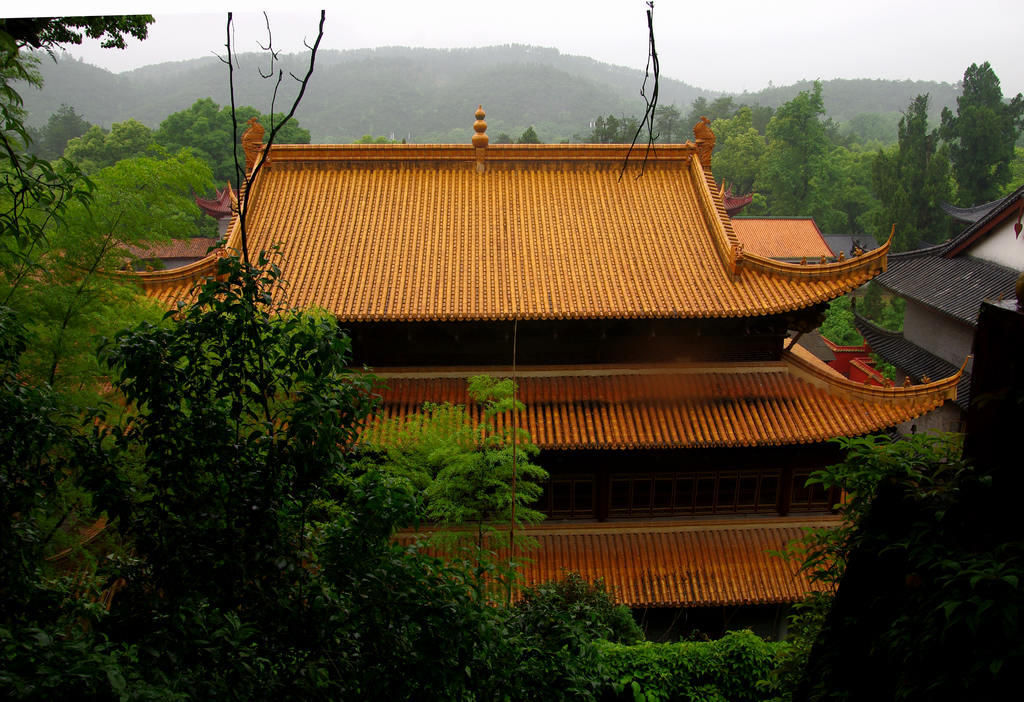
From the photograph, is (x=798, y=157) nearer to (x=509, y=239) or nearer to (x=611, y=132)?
(x=611, y=132)

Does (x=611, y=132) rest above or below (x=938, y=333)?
above

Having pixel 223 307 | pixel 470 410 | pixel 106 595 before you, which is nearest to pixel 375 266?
pixel 470 410

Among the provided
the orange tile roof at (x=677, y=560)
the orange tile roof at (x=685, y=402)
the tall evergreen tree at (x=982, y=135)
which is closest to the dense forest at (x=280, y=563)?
the orange tile roof at (x=685, y=402)

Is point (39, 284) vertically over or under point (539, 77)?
under

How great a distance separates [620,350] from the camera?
10453 mm

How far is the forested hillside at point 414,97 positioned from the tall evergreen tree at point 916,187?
59.4 metres

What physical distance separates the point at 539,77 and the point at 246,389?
386ft

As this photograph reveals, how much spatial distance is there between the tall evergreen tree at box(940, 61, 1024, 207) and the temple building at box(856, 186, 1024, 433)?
11.3m

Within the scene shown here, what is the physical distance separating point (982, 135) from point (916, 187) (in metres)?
3.42

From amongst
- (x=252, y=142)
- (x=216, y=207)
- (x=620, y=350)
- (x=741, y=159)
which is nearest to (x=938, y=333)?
(x=620, y=350)

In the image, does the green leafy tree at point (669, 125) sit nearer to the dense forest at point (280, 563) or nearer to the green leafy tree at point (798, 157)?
the green leafy tree at point (798, 157)

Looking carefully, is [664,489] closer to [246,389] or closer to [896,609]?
[896,609]

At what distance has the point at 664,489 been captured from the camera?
1043cm

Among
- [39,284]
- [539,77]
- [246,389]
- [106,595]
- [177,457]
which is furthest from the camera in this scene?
[539,77]
